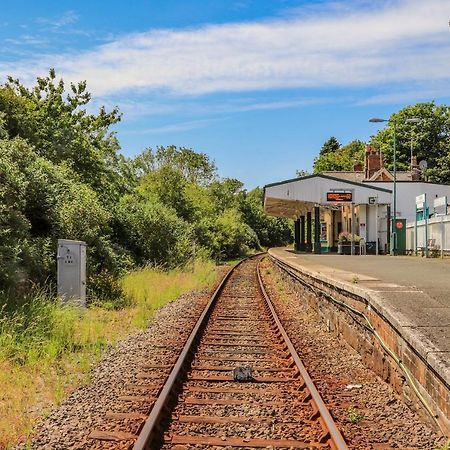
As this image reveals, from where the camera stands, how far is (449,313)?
7832 millimetres

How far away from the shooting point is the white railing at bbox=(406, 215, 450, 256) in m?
27.0

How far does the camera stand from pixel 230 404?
6305 millimetres

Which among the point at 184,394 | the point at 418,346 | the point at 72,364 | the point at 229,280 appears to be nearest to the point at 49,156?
the point at 229,280

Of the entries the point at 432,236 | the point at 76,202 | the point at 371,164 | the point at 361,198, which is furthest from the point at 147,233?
the point at 371,164

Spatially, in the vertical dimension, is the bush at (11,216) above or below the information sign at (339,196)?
below

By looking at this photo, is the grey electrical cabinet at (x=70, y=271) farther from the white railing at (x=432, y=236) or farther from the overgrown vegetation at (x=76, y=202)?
the white railing at (x=432, y=236)

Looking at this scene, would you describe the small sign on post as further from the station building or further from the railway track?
the railway track

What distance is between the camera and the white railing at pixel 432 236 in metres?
27.0

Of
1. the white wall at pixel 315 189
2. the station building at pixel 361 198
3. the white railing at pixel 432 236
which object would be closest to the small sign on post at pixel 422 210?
the white railing at pixel 432 236

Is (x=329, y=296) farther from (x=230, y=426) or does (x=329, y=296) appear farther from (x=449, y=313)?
(x=230, y=426)

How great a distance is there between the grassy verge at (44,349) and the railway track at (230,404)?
3.11 feet

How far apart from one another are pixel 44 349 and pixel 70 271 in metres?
3.87

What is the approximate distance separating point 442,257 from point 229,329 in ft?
59.1

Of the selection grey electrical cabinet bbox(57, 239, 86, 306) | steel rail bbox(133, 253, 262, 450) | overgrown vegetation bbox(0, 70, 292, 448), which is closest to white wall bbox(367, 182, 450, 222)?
overgrown vegetation bbox(0, 70, 292, 448)
